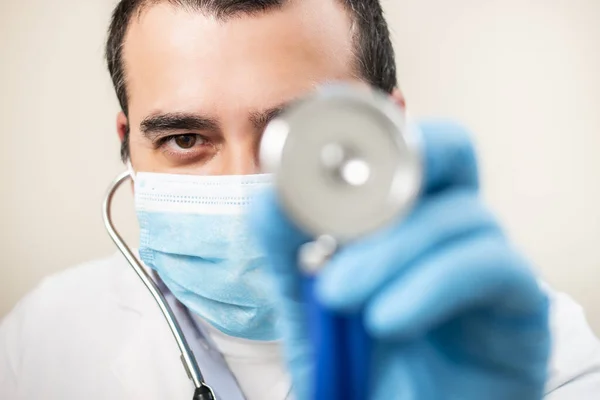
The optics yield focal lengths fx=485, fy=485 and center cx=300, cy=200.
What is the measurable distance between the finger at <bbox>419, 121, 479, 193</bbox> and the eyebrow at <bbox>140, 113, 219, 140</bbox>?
21.9 inches

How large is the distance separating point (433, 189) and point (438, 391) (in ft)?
0.62

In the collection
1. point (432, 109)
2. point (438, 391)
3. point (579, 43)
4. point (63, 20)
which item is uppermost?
point (63, 20)

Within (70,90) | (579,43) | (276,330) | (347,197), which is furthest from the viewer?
(70,90)

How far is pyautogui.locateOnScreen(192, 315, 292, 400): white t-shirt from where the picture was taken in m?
1.04

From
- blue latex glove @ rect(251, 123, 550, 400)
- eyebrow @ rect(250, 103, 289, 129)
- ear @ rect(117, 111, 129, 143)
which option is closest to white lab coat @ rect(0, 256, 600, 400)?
ear @ rect(117, 111, 129, 143)

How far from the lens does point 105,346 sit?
1.19 metres

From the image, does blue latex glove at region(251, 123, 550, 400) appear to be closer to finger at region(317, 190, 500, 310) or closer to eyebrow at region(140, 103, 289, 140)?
finger at region(317, 190, 500, 310)

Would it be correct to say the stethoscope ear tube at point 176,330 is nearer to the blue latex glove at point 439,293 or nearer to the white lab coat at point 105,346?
the white lab coat at point 105,346

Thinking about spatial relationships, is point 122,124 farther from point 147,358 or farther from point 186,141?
point 147,358

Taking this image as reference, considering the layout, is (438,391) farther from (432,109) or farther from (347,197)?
(432,109)

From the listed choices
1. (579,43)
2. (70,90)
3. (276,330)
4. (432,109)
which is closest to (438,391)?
(276,330)

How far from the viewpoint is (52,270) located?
1.56m

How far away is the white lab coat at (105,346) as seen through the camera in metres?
1.05

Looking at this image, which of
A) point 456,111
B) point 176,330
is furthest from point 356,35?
point 176,330
